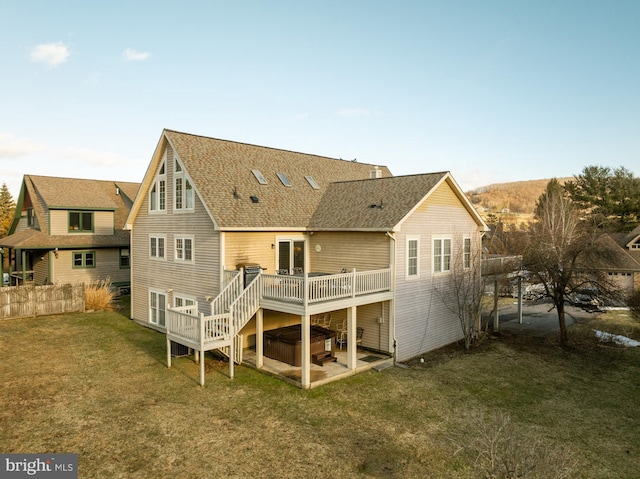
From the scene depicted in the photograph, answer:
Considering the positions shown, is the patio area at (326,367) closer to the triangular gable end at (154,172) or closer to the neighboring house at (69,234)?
the triangular gable end at (154,172)

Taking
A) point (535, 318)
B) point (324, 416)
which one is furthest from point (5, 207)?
point (535, 318)

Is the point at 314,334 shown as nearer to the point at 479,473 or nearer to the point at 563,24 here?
the point at 479,473

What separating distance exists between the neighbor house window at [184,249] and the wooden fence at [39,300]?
8174 millimetres

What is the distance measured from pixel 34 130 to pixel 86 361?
1361cm

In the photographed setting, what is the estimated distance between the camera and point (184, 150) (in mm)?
16422

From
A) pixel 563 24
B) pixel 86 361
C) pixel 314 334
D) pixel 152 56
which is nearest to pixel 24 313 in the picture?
pixel 86 361

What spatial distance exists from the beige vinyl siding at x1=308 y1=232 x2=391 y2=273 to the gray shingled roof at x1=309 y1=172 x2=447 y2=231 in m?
0.51

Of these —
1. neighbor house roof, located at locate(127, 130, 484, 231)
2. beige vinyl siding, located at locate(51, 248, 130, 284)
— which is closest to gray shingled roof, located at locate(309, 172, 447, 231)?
neighbor house roof, located at locate(127, 130, 484, 231)

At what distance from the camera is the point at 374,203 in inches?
642

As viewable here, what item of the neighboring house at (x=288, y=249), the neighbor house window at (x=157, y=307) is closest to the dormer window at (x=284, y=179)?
the neighboring house at (x=288, y=249)

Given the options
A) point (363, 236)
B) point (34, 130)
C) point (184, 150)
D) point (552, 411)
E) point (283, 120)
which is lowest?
point (552, 411)

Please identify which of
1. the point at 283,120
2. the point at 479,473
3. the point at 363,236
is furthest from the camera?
the point at 283,120

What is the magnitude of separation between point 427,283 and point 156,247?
1244 centimetres

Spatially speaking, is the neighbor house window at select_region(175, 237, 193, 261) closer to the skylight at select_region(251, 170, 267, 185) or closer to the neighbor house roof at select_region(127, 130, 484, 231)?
the neighbor house roof at select_region(127, 130, 484, 231)
